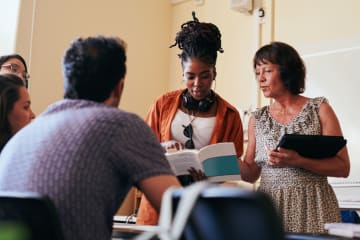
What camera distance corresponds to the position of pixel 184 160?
1.50 m

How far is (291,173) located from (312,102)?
0.29 metres

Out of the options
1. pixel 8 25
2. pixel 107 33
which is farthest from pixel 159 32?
pixel 8 25

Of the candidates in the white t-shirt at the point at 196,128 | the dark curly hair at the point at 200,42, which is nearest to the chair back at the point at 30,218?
the white t-shirt at the point at 196,128

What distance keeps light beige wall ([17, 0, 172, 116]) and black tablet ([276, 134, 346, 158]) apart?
2391 millimetres

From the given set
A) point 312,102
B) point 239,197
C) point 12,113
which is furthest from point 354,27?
point 239,197

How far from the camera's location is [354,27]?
331 cm

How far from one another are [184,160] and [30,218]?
2.42ft

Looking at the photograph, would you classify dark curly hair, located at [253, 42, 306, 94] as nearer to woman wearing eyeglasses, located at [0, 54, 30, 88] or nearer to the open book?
the open book

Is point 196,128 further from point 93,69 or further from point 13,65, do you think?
point 13,65

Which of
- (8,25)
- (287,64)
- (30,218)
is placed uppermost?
(8,25)

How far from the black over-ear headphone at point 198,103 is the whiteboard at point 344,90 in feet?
5.16

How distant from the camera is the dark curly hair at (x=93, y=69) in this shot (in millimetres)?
1110

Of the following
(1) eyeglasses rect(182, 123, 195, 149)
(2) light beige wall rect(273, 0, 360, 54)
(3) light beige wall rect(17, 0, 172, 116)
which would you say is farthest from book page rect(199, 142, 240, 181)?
(3) light beige wall rect(17, 0, 172, 116)

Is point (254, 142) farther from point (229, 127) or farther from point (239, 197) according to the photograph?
point (239, 197)
